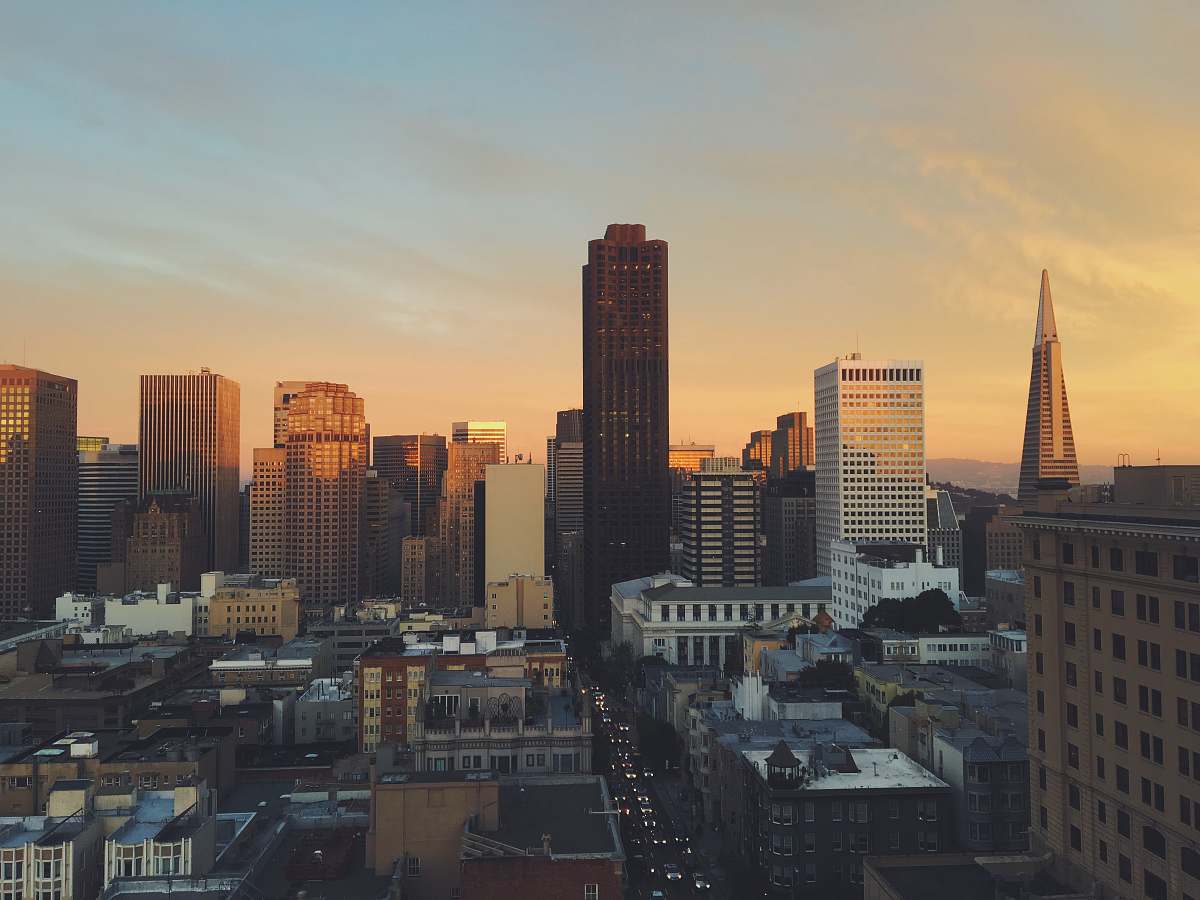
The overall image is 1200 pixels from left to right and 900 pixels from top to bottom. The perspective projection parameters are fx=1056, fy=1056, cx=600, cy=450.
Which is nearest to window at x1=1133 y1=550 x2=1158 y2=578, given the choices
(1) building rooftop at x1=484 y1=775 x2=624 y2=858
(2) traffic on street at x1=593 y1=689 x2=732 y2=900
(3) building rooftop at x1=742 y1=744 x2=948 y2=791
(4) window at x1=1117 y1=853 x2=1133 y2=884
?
(4) window at x1=1117 y1=853 x2=1133 y2=884

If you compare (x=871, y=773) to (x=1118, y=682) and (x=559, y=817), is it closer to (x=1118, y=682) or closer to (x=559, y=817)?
(x=1118, y=682)

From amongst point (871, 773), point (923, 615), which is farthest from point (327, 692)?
point (923, 615)

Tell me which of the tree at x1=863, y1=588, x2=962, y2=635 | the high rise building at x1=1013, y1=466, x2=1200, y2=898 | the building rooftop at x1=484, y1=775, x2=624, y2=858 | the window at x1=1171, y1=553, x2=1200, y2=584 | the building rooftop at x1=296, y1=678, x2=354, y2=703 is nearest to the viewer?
the window at x1=1171, y1=553, x2=1200, y2=584

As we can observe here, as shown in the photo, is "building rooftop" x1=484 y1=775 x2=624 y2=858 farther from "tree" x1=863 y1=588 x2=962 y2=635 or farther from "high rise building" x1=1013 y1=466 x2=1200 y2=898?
"tree" x1=863 y1=588 x2=962 y2=635

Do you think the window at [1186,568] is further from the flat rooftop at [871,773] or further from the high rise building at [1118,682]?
the flat rooftop at [871,773]

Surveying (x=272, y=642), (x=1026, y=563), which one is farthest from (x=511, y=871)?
(x=272, y=642)

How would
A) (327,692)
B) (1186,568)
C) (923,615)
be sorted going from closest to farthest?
(1186,568) < (327,692) < (923,615)
